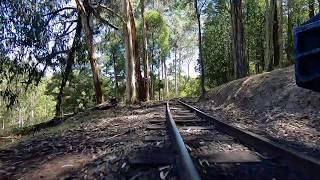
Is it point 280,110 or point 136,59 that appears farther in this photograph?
point 136,59

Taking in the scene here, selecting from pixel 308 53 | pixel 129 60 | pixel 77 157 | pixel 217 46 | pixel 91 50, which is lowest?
pixel 77 157

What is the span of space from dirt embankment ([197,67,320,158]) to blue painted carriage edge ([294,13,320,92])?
2.69ft

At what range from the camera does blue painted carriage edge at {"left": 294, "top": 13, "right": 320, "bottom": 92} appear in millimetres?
4305

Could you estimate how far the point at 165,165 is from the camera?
13.0 ft

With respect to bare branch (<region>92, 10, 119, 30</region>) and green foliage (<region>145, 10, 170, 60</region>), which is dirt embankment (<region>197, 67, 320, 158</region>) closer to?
bare branch (<region>92, 10, 119, 30</region>)

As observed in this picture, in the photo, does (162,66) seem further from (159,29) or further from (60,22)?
(60,22)

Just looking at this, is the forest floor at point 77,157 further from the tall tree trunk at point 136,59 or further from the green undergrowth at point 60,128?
the tall tree trunk at point 136,59

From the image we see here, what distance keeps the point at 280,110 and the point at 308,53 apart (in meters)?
4.45

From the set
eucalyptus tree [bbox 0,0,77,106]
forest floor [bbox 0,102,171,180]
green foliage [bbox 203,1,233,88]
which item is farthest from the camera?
green foliage [bbox 203,1,233,88]

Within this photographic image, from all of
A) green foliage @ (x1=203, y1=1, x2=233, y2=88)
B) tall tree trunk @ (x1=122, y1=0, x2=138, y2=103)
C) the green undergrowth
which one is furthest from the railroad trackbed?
green foliage @ (x1=203, y1=1, x2=233, y2=88)

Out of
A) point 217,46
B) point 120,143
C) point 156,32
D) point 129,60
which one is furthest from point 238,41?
point 156,32

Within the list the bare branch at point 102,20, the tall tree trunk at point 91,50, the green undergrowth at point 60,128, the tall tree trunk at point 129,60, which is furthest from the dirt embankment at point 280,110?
the bare branch at point 102,20

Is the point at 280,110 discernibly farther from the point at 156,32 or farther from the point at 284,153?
the point at 156,32

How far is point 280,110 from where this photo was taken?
8664 millimetres
